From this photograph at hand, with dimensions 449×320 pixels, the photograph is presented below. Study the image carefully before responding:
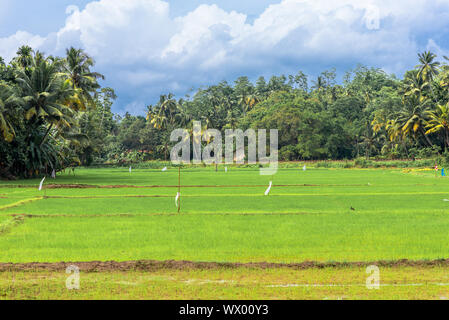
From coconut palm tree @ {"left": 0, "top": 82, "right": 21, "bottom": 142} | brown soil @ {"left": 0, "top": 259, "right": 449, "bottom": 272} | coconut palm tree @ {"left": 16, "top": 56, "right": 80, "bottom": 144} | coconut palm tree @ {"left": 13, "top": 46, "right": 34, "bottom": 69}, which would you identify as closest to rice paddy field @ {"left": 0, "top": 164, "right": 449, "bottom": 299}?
brown soil @ {"left": 0, "top": 259, "right": 449, "bottom": 272}

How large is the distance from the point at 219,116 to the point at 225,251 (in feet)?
310

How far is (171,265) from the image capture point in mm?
8734

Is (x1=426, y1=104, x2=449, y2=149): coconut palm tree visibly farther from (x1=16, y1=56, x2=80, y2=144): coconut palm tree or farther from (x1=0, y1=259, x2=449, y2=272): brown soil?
(x1=0, y1=259, x2=449, y2=272): brown soil

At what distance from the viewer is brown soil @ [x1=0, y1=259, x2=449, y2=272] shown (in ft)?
28.0

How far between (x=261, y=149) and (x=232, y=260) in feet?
240

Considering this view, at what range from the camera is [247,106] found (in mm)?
107250

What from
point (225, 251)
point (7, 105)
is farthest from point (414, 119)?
point (225, 251)

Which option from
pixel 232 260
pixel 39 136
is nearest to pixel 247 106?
pixel 39 136

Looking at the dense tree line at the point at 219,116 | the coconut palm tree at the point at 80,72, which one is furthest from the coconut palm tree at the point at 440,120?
the coconut palm tree at the point at 80,72

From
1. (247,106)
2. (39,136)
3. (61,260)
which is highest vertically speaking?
(247,106)

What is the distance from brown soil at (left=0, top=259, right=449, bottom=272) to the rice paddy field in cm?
2

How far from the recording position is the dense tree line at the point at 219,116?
38.5m
